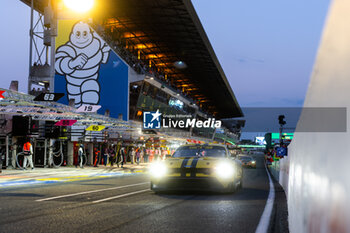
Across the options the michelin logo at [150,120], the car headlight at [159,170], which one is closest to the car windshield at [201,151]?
the car headlight at [159,170]

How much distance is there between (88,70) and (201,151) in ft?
113

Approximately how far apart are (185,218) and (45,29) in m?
51.1

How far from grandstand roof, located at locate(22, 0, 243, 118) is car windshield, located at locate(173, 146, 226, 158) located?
82.0ft

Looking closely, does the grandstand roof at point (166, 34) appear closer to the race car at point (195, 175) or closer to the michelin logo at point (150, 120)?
the michelin logo at point (150, 120)

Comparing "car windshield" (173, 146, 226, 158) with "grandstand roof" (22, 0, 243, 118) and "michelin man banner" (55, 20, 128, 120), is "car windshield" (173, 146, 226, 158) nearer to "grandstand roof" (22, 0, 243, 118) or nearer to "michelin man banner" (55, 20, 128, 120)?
"grandstand roof" (22, 0, 243, 118)

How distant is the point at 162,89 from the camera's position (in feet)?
182

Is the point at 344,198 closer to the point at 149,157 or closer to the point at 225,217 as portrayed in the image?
the point at 225,217

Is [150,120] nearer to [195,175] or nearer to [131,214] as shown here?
[195,175]

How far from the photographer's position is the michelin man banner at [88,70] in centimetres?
4444

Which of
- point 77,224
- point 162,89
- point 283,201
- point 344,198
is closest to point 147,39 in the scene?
point 162,89

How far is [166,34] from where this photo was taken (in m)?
46.2

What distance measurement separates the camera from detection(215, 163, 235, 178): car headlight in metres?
10.7

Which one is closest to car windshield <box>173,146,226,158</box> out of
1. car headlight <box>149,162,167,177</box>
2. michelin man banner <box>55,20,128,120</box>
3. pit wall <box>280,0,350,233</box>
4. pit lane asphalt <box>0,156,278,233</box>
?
car headlight <box>149,162,167,177</box>

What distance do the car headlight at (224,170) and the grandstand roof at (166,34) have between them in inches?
1062
